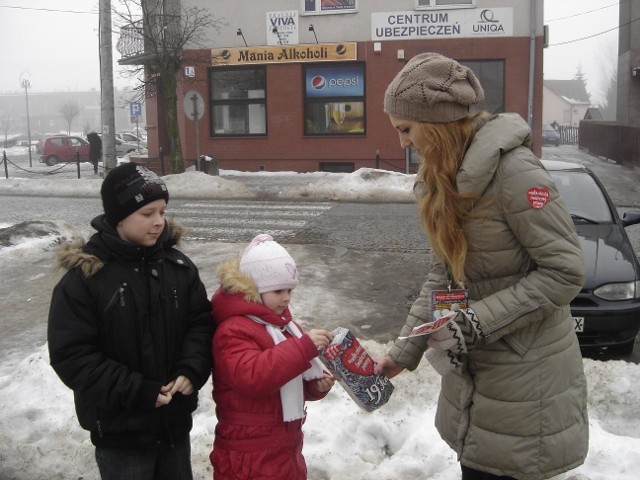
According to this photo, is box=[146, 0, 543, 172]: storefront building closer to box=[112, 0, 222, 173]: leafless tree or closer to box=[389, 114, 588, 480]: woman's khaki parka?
box=[112, 0, 222, 173]: leafless tree

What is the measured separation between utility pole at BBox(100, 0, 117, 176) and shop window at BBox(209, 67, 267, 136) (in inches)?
194

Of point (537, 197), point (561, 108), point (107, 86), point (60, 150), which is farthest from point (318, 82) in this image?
point (561, 108)

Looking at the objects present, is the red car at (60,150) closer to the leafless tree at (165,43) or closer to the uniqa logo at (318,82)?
the leafless tree at (165,43)

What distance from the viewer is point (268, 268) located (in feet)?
8.68

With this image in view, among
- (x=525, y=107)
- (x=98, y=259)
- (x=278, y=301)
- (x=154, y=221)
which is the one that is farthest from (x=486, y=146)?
(x=525, y=107)

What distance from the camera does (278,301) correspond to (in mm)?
2664

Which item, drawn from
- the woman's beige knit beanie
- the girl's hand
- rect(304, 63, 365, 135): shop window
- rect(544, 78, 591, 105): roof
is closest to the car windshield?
the girl's hand

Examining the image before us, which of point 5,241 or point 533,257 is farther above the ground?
point 533,257

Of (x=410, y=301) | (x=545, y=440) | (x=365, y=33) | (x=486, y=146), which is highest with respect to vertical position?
(x=365, y=33)

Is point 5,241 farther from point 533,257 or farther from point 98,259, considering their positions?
point 533,257

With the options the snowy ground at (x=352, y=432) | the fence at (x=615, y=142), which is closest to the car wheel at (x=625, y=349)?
the snowy ground at (x=352, y=432)

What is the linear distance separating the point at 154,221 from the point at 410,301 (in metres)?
5.31

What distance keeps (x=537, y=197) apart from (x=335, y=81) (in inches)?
860

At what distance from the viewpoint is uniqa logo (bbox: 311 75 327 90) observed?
77.0 ft
